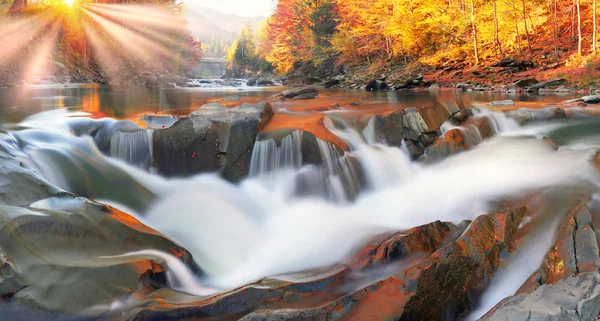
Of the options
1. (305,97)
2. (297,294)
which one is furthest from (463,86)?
(297,294)

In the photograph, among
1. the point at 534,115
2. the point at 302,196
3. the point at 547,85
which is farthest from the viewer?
the point at 547,85

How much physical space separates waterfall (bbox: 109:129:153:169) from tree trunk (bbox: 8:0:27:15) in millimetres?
26236

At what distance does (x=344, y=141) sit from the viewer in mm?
7355

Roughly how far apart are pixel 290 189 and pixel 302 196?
24cm

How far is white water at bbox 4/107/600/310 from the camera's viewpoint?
465cm

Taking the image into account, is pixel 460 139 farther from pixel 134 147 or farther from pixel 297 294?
pixel 134 147

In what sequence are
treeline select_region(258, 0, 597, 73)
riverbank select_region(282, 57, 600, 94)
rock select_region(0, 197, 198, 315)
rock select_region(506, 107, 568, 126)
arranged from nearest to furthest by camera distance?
rock select_region(0, 197, 198, 315)
rock select_region(506, 107, 568, 126)
riverbank select_region(282, 57, 600, 94)
treeline select_region(258, 0, 597, 73)

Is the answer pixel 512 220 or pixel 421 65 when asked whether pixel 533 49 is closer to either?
pixel 421 65

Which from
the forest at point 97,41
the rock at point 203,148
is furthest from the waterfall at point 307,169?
the forest at point 97,41

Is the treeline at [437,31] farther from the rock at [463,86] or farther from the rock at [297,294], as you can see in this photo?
the rock at [297,294]

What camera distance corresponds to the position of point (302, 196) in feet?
20.1

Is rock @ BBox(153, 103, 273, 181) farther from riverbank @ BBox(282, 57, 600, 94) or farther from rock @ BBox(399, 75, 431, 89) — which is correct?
rock @ BBox(399, 75, 431, 89)

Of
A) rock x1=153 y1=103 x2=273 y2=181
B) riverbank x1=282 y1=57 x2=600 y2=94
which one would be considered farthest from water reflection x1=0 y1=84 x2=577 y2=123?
riverbank x1=282 y1=57 x2=600 y2=94

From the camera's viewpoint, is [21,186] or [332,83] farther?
[332,83]
